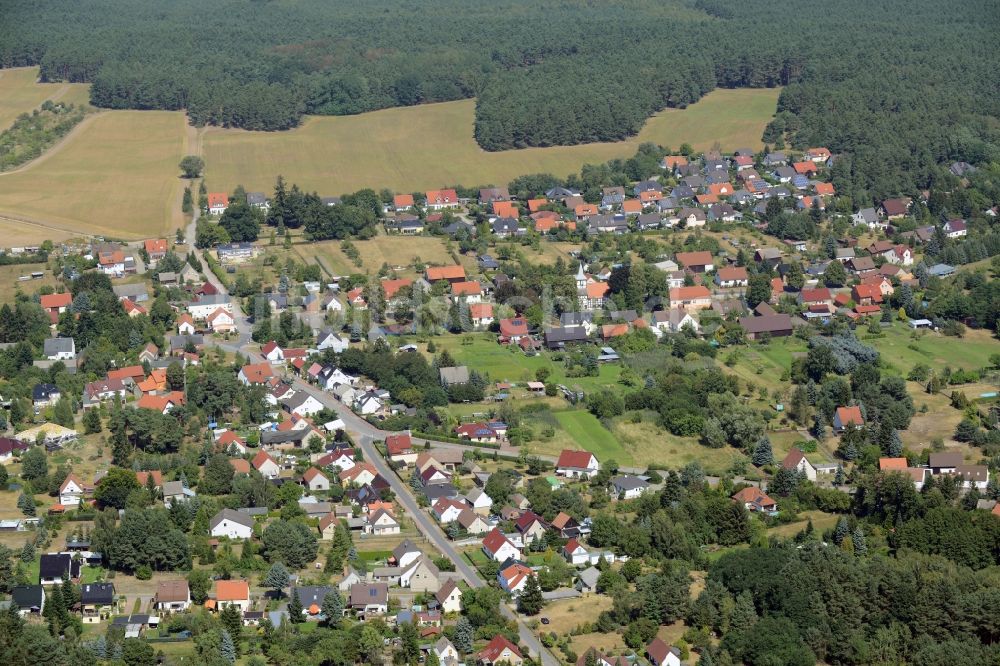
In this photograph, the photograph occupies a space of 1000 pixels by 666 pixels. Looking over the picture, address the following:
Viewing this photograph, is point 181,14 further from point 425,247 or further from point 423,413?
point 423,413

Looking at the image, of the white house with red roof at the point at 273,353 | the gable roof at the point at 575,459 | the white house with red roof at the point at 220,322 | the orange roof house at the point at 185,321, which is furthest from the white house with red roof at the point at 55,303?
the gable roof at the point at 575,459

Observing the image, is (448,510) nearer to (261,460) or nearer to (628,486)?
(628,486)

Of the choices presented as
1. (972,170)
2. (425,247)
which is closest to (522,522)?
(425,247)

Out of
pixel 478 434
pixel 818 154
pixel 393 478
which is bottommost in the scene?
pixel 818 154

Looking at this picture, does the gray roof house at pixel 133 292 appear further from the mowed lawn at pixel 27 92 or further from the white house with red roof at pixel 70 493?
the mowed lawn at pixel 27 92

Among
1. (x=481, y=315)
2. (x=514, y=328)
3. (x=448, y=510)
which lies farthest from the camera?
(x=481, y=315)

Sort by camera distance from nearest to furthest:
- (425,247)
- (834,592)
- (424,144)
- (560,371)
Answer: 1. (834,592)
2. (560,371)
3. (425,247)
4. (424,144)

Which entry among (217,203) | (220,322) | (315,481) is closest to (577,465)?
(315,481)
